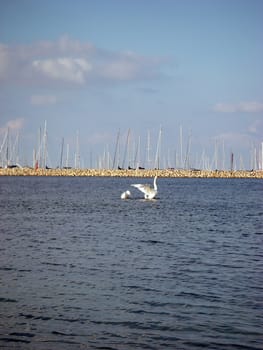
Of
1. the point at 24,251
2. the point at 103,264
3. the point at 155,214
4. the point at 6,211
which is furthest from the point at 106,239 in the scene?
the point at 6,211

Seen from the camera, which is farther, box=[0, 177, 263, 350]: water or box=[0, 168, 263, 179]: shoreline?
box=[0, 168, 263, 179]: shoreline

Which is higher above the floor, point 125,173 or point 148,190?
point 125,173

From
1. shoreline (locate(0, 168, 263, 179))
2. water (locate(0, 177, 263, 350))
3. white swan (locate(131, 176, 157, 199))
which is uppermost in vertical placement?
shoreline (locate(0, 168, 263, 179))

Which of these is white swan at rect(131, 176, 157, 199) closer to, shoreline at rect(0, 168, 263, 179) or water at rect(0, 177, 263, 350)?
water at rect(0, 177, 263, 350)

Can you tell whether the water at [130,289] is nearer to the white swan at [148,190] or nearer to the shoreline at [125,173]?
the white swan at [148,190]

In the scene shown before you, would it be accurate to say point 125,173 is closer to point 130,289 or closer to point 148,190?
point 148,190

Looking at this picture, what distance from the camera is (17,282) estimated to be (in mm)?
16203

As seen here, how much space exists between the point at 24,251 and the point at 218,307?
1100 cm

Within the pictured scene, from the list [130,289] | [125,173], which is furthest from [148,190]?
[125,173]

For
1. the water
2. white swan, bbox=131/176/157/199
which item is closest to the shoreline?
white swan, bbox=131/176/157/199

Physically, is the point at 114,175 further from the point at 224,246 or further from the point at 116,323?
the point at 116,323

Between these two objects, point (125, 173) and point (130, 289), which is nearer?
point (130, 289)

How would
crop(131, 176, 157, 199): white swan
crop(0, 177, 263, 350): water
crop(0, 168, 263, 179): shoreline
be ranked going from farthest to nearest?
crop(0, 168, 263, 179): shoreline → crop(131, 176, 157, 199): white swan → crop(0, 177, 263, 350): water

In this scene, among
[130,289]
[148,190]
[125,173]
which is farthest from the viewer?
[125,173]
